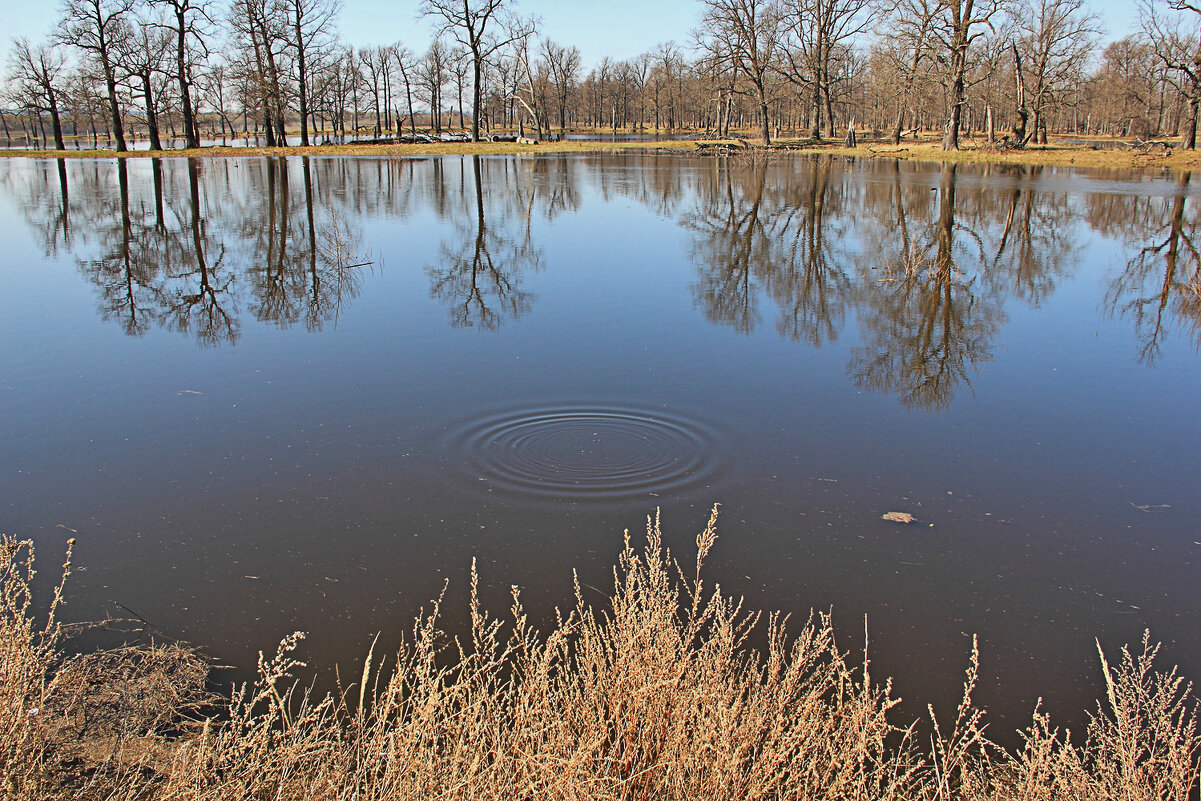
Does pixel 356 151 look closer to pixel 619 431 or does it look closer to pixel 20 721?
pixel 619 431

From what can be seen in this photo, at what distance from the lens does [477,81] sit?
54406 mm

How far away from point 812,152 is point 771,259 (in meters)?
36.4

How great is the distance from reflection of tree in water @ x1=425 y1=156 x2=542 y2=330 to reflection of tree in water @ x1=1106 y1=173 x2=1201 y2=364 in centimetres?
828

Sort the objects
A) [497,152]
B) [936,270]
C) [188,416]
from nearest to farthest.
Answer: [188,416]
[936,270]
[497,152]

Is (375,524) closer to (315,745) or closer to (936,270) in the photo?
(315,745)

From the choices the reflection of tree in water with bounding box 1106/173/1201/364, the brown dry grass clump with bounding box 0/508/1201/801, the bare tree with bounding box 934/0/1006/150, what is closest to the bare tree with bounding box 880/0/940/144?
the bare tree with bounding box 934/0/1006/150

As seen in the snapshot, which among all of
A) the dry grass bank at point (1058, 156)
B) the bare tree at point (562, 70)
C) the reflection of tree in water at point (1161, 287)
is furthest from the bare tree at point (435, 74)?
the reflection of tree in water at point (1161, 287)

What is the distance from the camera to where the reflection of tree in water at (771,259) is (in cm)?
1187

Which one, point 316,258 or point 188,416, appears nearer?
point 188,416

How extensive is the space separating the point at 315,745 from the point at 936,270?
527 inches

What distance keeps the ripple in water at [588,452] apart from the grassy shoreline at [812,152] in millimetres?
37666

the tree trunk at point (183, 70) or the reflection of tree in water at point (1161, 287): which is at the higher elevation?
the tree trunk at point (183, 70)

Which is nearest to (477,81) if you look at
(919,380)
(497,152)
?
(497,152)

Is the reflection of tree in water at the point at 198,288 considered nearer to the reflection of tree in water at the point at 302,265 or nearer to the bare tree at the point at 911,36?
the reflection of tree in water at the point at 302,265
